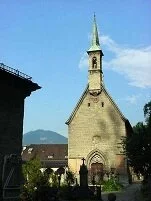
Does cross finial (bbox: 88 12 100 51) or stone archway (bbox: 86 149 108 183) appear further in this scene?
cross finial (bbox: 88 12 100 51)


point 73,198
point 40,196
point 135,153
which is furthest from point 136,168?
point 40,196

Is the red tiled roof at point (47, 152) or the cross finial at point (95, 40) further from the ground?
the cross finial at point (95, 40)

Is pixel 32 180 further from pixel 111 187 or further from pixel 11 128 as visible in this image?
pixel 111 187

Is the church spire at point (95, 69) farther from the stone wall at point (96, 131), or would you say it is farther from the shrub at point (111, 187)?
the shrub at point (111, 187)

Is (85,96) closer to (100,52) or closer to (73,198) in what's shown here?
(100,52)

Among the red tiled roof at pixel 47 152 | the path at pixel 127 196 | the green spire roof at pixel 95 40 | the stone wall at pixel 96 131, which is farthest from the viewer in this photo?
the red tiled roof at pixel 47 152

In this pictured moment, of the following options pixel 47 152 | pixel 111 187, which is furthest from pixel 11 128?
pixel 47 152

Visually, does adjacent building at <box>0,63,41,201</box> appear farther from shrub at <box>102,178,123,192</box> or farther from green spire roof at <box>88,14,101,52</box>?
green spire roof at <box>88,14,101,52</box>

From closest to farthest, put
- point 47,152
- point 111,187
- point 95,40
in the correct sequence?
point 111,187, point 95,40, point 47,152

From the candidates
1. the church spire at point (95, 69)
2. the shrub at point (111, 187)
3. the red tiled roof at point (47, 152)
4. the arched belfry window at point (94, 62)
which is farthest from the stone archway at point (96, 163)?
the red tiled roof at point (47, 152)

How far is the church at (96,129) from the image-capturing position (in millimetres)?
50125

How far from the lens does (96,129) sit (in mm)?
51688

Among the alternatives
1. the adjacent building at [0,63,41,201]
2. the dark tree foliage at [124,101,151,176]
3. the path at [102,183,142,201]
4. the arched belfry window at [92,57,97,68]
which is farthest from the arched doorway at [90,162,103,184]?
the adjacent building at [0,63,41,201]

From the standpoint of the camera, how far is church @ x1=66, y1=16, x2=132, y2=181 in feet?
164
